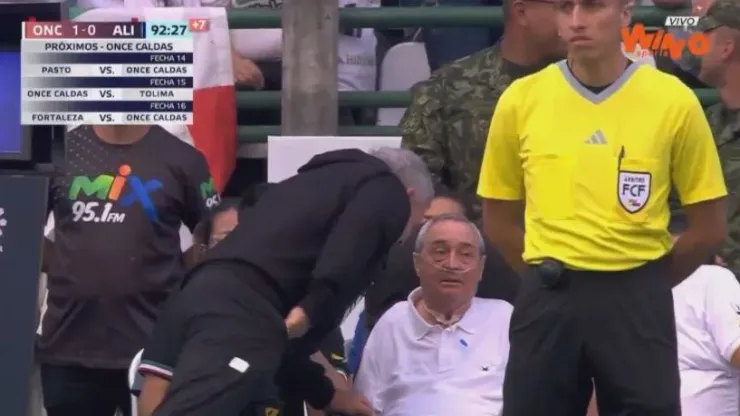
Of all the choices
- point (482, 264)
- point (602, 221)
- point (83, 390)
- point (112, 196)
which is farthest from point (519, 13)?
point (83, 390)

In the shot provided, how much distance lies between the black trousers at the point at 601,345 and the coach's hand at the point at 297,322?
67cm

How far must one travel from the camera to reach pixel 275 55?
744cm

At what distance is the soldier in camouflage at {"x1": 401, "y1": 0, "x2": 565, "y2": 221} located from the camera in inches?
229

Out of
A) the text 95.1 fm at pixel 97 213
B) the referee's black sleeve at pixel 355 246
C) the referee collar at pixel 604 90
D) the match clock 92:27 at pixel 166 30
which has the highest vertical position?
the match clock 92:27 at pixel 166 30

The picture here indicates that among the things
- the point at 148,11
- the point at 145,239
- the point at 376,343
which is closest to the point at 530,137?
the point at 376,343

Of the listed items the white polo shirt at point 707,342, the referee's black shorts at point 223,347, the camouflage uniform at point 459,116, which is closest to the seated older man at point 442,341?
the camouflage uniform at point 459,116

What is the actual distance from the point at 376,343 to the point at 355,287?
3.33 ft

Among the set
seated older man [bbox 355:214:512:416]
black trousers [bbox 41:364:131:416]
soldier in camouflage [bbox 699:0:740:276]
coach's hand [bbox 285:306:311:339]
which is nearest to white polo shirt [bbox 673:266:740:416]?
soldier in camouflage [bbox 699:0:740:276]

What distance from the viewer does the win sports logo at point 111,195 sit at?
583 centimetres

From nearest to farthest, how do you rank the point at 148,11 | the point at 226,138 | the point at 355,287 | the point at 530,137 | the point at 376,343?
1. the point at 530,137
2. the point at 355,287
3. the point at 376,343
4. the point at 148,11
5. the point at 226,138

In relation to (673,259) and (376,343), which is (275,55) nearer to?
(376,343)

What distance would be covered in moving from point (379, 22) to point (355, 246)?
9.76 ft

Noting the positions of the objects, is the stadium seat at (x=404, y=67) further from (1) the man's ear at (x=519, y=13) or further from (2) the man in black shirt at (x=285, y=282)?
(2) the man in black shirt at (x=285, y=282)

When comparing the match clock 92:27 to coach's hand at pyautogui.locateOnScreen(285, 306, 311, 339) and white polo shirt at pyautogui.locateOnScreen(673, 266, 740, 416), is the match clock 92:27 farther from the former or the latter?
white polo shirt at pyautogui.locateOnScreen(673, 266, 740, 416)
